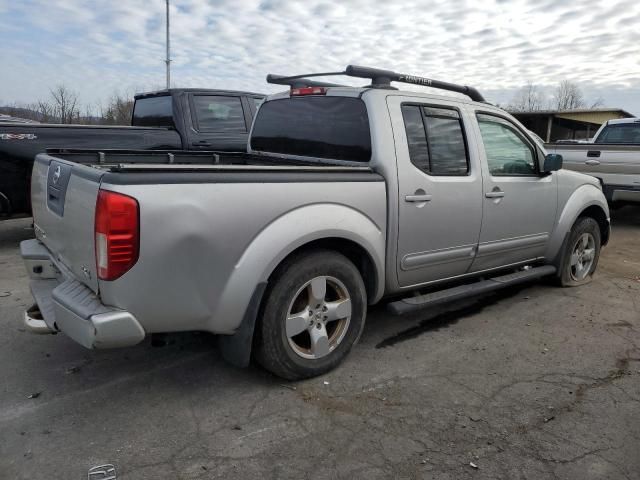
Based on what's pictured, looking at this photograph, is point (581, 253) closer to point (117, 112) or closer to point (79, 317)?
point (79, 317)

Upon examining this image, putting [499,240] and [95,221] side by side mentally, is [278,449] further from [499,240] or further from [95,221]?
[499,240]

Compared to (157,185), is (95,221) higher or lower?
lower

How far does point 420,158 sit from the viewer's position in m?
3.76

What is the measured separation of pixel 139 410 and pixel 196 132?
5.08 m

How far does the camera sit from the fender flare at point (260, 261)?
9.37ft

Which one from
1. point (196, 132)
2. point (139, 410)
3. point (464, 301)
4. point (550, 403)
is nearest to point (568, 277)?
point (464, 301)

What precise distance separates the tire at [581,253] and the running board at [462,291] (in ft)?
0.98

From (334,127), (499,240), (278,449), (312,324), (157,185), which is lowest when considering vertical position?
(278,449)

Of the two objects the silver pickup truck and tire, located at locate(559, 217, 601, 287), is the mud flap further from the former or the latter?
tire, located at locate(559, 217, 601, 287)

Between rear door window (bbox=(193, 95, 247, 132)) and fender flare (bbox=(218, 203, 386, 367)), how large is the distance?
4.71m

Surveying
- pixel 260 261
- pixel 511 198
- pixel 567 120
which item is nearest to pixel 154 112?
pixel 511 198

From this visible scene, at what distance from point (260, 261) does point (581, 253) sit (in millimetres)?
4041

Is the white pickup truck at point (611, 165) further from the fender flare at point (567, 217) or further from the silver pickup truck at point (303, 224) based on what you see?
the silver pickup truck at point (303, 224)

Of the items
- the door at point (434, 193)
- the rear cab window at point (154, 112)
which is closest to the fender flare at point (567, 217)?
the door at point (434, 193)
